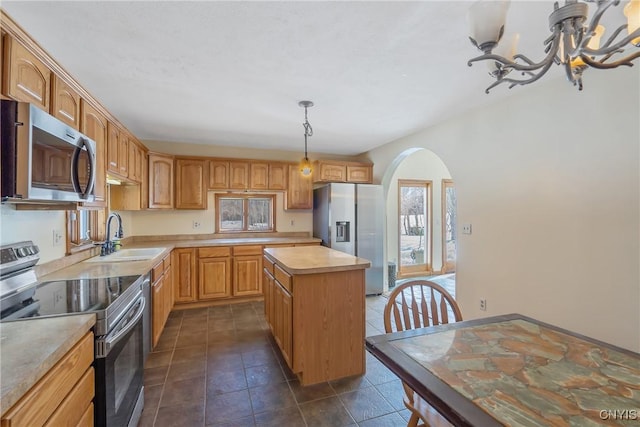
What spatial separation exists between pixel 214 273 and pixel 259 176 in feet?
5.42

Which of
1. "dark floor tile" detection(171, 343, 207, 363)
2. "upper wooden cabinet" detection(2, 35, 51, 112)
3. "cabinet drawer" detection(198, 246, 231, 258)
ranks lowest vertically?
"dark floor tile" detection(171, 343, 207, 363)

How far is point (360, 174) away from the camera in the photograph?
505 cm

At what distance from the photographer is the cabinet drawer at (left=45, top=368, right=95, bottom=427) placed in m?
1.00

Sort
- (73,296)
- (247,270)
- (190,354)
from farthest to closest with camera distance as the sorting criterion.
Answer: (247,270) → (190,354) → (73,296)

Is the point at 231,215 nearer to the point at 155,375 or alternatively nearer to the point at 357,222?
the point at 357,222

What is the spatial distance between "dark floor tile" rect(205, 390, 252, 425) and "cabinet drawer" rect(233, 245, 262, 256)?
2.25 m

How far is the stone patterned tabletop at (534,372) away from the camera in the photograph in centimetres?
81

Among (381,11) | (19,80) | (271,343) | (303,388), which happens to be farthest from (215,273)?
(381,11)

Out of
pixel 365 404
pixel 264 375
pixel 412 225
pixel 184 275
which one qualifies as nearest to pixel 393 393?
pixel 365 404

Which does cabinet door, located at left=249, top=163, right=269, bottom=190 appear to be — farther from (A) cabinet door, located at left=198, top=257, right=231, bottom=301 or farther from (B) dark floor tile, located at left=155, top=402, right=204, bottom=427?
(B) dark floor tile, located at left=155, top=402, right=204, bottom=427

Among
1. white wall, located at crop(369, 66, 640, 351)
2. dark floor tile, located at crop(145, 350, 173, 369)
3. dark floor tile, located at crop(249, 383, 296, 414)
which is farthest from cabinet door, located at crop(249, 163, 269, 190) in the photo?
dark floor tile, located at crop(249, 383, 296, 414)

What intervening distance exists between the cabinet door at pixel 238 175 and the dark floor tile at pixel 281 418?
10.9ft

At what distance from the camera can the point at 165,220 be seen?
4.48 meters

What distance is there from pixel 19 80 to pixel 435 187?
6020mm
